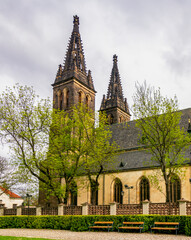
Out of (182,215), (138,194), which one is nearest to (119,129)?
(138,194)

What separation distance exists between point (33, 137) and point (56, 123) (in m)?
3.06

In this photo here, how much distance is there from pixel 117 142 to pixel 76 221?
21.1 metres

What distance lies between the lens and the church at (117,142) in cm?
3164

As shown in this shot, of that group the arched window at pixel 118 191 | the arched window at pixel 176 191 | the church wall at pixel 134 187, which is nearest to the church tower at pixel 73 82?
the church wall at pixel 134 187

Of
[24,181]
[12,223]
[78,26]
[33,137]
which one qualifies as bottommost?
[12,223]

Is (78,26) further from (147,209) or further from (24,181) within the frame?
(147,209)

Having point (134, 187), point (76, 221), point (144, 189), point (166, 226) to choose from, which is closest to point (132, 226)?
point (166, 226)

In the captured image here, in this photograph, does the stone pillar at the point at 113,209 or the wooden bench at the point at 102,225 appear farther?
the stone pillar at the point at 113,209

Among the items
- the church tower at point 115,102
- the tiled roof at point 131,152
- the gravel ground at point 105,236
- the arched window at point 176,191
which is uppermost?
the church tower at point 115,102

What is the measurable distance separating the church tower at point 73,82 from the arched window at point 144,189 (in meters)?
18.5

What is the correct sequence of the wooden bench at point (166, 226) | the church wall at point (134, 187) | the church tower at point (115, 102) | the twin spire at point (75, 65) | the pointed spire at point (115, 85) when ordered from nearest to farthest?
the wooden bench at point (166, 226) → the church wall at point (134, 187) → the twin spire at point (75, 65) → the church tower at point (115, 102) → the pointed spire at point (115, 85)

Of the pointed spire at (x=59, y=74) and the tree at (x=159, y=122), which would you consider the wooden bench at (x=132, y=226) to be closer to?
the tree at (x=159, y=122)

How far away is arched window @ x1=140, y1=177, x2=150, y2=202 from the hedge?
41.2ft

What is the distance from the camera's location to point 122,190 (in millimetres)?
34250
